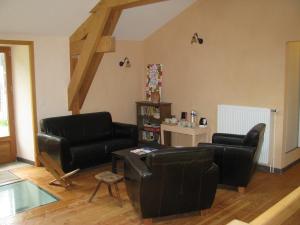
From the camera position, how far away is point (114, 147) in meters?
5.43

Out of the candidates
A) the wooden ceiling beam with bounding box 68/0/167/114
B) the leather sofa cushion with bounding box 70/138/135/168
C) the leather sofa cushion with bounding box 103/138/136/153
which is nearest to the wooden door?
the wooden ceiling beam with bounding box 68/0/167/114

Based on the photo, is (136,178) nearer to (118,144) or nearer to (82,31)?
(118,144)

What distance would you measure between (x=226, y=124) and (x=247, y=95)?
596mm

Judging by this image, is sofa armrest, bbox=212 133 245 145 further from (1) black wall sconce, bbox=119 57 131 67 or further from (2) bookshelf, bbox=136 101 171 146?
(1) black wall sconce, bbox=119 57 131 67

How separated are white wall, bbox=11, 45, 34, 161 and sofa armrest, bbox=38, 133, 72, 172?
0.80m

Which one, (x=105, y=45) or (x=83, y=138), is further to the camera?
(x=83, y=138)

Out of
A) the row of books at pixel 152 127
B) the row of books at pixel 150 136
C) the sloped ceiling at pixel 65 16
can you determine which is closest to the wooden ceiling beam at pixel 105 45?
the sloped ceiling at pixel 65 16

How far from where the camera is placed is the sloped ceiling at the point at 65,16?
462cm

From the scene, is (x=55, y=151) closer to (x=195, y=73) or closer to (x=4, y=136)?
(x=4, y=136)

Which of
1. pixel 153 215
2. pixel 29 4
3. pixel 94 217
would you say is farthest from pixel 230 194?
pixel 29 4

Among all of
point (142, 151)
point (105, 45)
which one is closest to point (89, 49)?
point (105, 45)

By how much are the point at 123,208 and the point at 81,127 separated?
2183 mm

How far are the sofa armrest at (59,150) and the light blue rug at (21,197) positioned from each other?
0.48 meters

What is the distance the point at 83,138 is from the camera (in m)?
5.72
